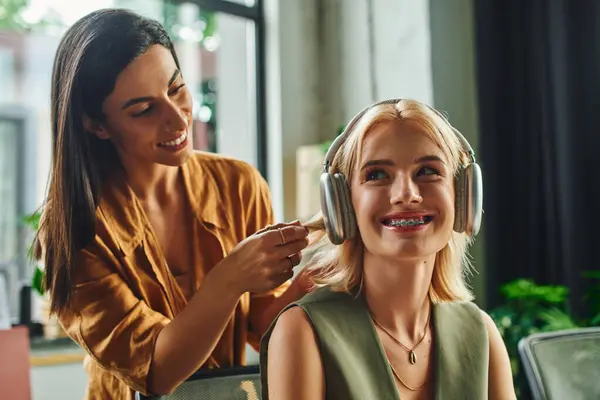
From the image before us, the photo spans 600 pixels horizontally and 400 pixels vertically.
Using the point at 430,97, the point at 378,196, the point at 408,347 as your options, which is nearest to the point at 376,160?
the point at 378,196

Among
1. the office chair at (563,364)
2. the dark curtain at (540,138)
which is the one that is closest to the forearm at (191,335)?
the office chair at (563,364)

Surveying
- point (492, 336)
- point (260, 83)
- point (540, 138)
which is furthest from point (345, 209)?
point (260, 83)

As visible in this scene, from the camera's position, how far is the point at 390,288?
1.01 meters

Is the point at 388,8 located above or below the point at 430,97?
above

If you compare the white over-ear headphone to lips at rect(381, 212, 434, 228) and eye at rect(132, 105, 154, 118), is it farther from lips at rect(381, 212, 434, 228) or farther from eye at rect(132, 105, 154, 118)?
eye at rect(132, 105, 154, 118)

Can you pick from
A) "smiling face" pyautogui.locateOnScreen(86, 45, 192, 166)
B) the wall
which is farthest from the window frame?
"smiling face" pyautogui.locateOnScreen(86, 45, 192, 166)

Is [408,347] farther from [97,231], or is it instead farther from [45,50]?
A: [45,50]

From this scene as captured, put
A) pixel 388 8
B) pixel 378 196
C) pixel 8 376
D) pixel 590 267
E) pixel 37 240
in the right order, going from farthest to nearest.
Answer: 1. pixel 388 8
2. pixel 590 267
3. pixel 8 376
4. pixel 37 240
5. pixel 378 196

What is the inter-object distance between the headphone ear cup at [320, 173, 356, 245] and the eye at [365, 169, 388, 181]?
0.12ft

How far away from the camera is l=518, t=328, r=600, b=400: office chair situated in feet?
4.13

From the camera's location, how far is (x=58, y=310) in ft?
3.76

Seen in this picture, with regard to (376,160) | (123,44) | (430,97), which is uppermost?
(430,97)

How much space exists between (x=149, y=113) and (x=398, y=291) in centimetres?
50

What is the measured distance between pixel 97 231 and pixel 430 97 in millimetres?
2300
